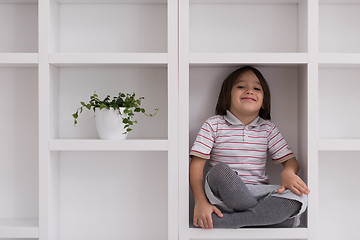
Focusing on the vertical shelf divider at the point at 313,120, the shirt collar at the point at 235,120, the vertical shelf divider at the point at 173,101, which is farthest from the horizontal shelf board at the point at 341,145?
the vertical shelf divider at the point at 173,101

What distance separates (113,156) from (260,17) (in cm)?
80

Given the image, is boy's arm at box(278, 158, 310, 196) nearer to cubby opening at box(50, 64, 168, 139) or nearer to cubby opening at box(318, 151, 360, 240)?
cubby opening at box(318, 151, 360, 240)

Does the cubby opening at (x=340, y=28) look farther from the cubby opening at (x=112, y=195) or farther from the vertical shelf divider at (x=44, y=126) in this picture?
the vertical shelf divider at (x=44, y=126)

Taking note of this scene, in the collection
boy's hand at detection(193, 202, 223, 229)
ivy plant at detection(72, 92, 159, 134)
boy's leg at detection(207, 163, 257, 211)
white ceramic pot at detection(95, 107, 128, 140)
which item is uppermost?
ivy plant at detection(72, 92, 159, 134)

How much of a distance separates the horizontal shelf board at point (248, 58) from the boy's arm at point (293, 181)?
377 millimetres

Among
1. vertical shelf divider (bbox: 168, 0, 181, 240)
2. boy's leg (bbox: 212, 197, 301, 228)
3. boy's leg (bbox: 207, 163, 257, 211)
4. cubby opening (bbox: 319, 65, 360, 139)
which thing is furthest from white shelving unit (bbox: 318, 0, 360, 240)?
vertical shelf divider (bbox: 168, 0, 181, 240)


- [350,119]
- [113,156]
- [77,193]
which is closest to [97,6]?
[113,156]

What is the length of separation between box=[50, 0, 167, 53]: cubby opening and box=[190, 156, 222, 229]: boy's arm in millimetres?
478

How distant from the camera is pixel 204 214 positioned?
1.43 m

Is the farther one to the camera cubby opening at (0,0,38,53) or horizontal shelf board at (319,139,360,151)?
cubby opening at (0,0,38,53)

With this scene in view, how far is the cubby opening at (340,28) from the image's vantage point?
5.48 feet

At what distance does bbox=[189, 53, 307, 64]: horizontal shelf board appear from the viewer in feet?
4.79

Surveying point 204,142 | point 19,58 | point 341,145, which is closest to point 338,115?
point 341,145

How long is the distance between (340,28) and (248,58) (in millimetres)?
477
